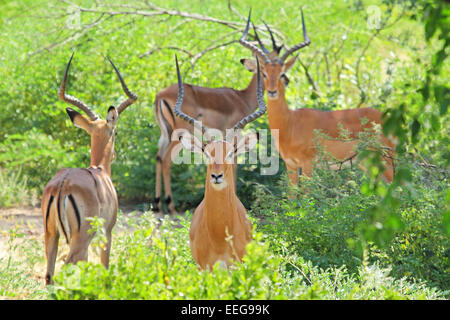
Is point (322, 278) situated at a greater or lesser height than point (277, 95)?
lesser

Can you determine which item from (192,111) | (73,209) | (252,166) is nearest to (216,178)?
(73,209)

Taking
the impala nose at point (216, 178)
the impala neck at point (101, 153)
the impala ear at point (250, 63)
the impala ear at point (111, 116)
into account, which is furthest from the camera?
the impala ear at point (250, 63)

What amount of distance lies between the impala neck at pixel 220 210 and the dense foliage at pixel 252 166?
287 mm

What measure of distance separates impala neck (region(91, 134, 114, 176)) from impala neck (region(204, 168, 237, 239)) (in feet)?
3.90

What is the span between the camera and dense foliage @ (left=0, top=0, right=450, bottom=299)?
122 inches

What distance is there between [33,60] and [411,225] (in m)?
6.94

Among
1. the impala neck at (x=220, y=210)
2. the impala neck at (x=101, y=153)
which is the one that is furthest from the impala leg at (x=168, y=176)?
the impala neck at (x=220, y=210)

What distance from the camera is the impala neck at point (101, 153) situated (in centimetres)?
523

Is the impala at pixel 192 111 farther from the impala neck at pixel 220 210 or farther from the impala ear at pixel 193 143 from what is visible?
the impala neck at pixel 220 210
